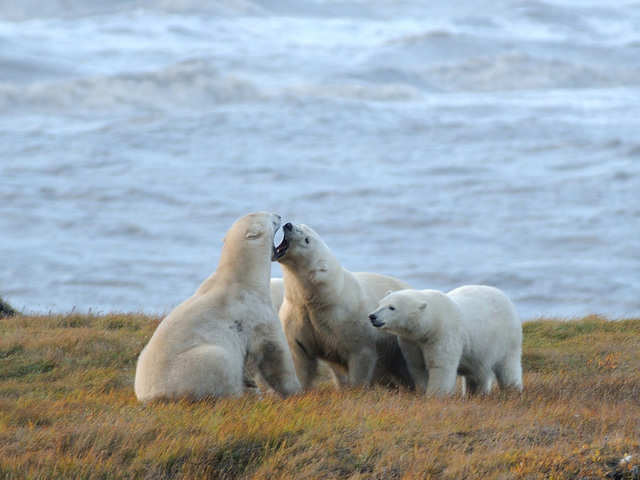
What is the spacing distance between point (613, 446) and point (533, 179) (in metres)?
40.4

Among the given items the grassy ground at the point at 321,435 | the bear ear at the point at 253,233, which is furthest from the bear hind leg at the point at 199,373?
the bear ear at the point at 253,233

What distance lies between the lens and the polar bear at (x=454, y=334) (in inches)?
338

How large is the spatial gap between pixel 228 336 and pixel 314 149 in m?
42.9

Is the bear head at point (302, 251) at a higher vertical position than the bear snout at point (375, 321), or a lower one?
higher

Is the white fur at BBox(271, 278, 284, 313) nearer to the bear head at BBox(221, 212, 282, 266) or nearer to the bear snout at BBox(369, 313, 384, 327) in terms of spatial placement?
the bear head at BBox(221, 212, 282, 266)

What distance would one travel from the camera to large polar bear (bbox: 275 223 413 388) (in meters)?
8.80

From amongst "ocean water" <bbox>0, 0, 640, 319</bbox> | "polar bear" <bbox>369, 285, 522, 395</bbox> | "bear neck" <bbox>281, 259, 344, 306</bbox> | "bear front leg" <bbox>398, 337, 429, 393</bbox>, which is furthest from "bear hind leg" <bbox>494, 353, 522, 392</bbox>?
"ocean water" <bbox>0, 0, 640, 319</bbox>

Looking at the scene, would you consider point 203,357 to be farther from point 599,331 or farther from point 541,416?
point 599,331

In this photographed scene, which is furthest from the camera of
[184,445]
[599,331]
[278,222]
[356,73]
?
[356,73]

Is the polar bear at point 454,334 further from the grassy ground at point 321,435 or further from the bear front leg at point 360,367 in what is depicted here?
the grassy ground at point 321,435

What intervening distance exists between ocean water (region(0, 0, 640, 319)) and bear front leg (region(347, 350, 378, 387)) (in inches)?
505

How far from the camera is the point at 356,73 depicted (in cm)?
6781

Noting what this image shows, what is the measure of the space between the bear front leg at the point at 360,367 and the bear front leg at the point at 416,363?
0.34m

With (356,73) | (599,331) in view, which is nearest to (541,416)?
(599,331)
